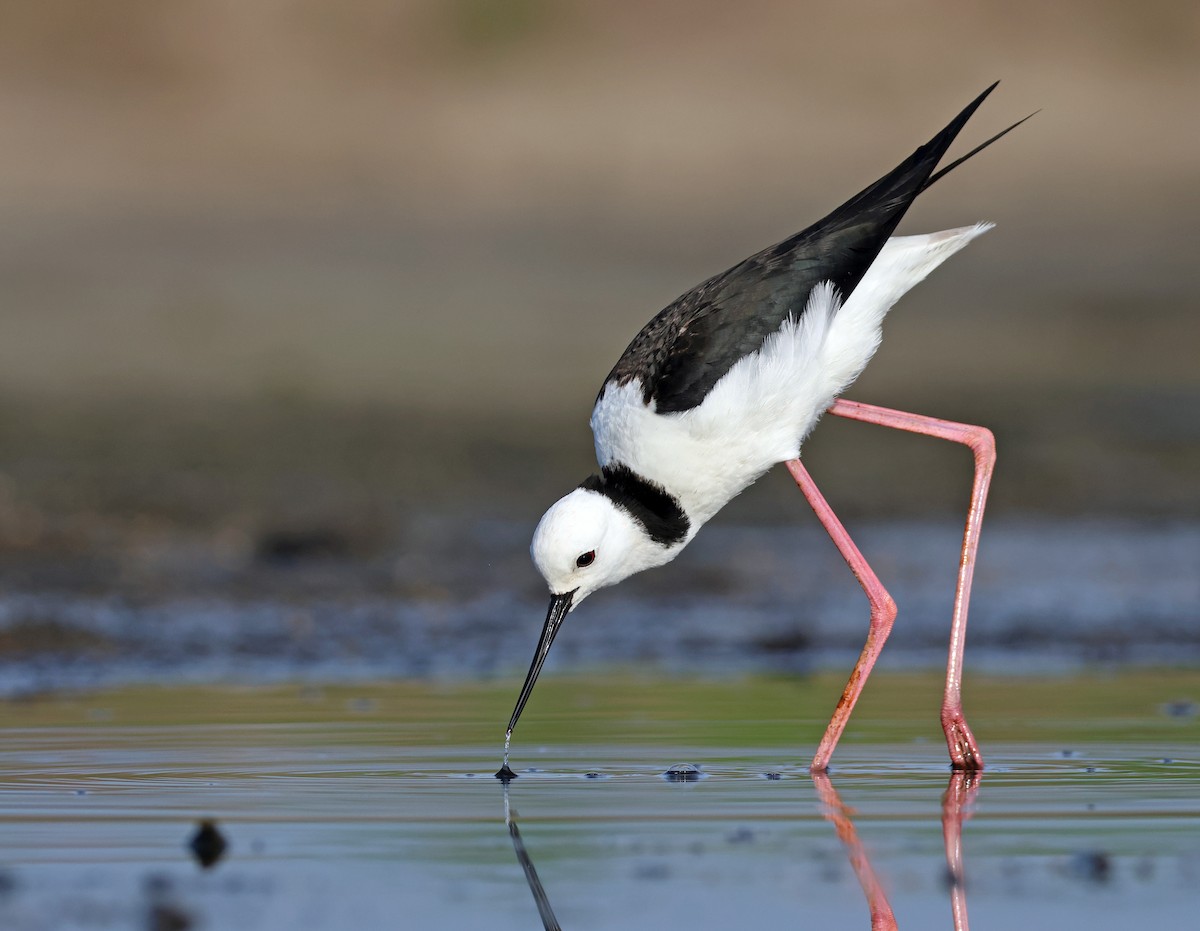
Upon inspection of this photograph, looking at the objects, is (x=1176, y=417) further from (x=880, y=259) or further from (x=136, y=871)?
(x=136, y=871)

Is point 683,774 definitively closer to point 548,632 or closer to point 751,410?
point 548,632

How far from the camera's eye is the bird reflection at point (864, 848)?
3.46 meters

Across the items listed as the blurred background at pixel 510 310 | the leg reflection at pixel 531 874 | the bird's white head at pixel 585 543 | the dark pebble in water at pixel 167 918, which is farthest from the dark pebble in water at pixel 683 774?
the blurred background at pixel 510 310

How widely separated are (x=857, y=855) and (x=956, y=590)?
2.13m

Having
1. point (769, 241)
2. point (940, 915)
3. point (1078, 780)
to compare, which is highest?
point (769, 241)

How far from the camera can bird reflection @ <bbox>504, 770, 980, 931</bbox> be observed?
136 inches

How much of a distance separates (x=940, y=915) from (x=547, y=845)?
35.7 inches

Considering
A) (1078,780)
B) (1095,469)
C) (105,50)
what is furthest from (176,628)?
(105,50)

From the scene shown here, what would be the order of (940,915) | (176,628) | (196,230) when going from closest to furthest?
1. (940,915)
2. (176,628)
3. (196,230)

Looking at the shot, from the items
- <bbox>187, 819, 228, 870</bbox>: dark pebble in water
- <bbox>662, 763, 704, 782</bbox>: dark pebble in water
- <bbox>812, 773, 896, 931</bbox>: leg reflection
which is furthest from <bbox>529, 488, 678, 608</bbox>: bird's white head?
<bbox>187, 819, 228, 870</bbox>: dark pebble in water

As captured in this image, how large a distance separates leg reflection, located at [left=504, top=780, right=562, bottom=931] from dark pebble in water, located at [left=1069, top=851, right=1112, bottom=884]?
92 cm

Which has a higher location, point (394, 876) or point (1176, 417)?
point (1176, 417)

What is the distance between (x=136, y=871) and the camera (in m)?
3.84

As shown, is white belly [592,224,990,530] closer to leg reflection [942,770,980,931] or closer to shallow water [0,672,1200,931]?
shallow water [0,672,1200,931]
